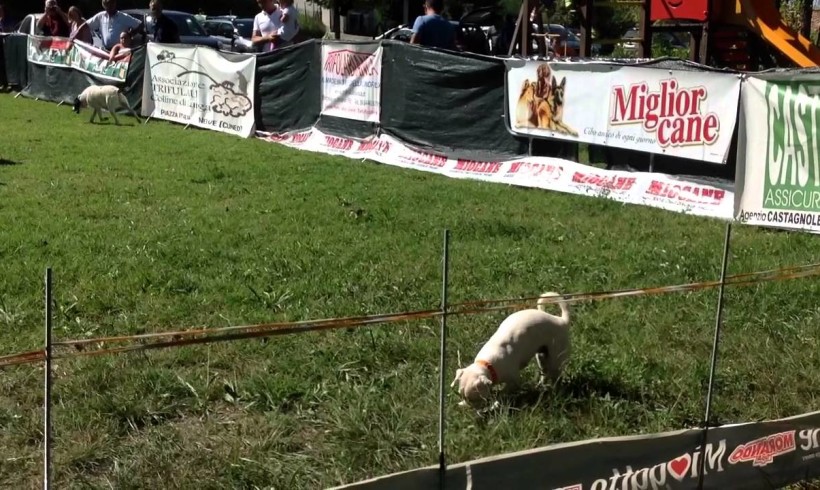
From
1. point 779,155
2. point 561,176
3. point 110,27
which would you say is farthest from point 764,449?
point 110,27

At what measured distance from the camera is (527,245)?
7168mm

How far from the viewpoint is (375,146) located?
12.0 metres

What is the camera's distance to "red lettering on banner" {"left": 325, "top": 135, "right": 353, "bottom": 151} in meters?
12.4

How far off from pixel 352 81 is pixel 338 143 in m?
0.82

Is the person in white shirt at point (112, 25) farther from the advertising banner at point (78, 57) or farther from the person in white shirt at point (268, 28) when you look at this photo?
the person in white shirt at point (268, 28)

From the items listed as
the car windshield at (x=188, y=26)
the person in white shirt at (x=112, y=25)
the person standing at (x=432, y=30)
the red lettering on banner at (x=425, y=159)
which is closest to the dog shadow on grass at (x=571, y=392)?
the red lettering on banner at (x=425, y=159)

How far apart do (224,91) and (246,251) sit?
328 inches

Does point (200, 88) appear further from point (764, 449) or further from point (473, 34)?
point (764, 449)

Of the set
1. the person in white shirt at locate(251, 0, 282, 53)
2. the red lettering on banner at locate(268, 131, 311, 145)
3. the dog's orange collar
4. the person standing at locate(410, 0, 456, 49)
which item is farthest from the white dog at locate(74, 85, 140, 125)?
the dog's orange collar

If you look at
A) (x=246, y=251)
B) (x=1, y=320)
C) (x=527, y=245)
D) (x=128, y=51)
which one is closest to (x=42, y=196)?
(x=246, y=251)

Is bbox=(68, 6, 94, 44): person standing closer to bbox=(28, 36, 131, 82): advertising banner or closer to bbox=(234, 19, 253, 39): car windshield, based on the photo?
bbox=(28, 36, 131, 82): advertising banner

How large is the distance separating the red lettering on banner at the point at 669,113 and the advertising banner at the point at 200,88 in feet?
21.1

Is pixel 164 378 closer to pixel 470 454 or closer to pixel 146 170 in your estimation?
pixel 470 454

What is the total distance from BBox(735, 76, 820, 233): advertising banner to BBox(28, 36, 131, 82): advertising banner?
39.2 ft
